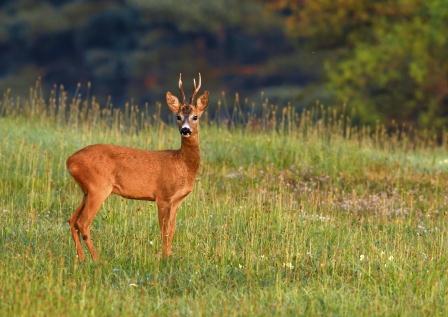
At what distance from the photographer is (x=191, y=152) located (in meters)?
10.8

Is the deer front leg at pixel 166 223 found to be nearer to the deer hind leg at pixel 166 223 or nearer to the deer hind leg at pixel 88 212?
the deer hind leg at pixel 166 223

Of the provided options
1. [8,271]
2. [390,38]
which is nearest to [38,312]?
[8,271]

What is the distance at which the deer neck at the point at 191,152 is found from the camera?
1071 cm

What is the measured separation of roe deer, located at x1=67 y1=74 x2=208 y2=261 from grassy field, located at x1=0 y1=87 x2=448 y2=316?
0.96 ft

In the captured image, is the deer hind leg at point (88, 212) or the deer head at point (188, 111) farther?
the deer head at point (188, 111)

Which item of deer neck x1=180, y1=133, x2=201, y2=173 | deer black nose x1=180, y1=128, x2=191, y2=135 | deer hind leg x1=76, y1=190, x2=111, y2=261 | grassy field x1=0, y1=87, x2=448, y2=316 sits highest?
deer black nose x1=180, y1=128, x2=191, y2=135

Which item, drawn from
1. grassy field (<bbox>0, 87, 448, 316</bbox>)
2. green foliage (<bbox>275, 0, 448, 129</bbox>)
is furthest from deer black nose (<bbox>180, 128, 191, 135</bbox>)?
green foliage (<bbox>275, 0, 448, 129</bbox>)

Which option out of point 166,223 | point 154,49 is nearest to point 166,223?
point 166,223

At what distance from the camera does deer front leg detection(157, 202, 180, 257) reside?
10.3 metres

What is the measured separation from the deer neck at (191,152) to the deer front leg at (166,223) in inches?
17.8

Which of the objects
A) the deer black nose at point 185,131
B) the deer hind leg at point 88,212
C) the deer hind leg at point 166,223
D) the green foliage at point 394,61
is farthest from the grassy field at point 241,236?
the green foliage at point 394,61

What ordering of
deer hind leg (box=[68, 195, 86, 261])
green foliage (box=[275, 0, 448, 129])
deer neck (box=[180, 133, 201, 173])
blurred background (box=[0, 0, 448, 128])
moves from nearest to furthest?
deer hind leg (box=[68, 195, 86, 261])
deer neck (box=[180, 133, 201, 173])
green foliage (box=[275, 0, 448, 129])
blurred background (box=[0, 0, 448, 128])

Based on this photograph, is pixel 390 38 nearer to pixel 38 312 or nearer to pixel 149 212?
pixel 149 212

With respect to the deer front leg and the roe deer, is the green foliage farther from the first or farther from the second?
the deer front leg
